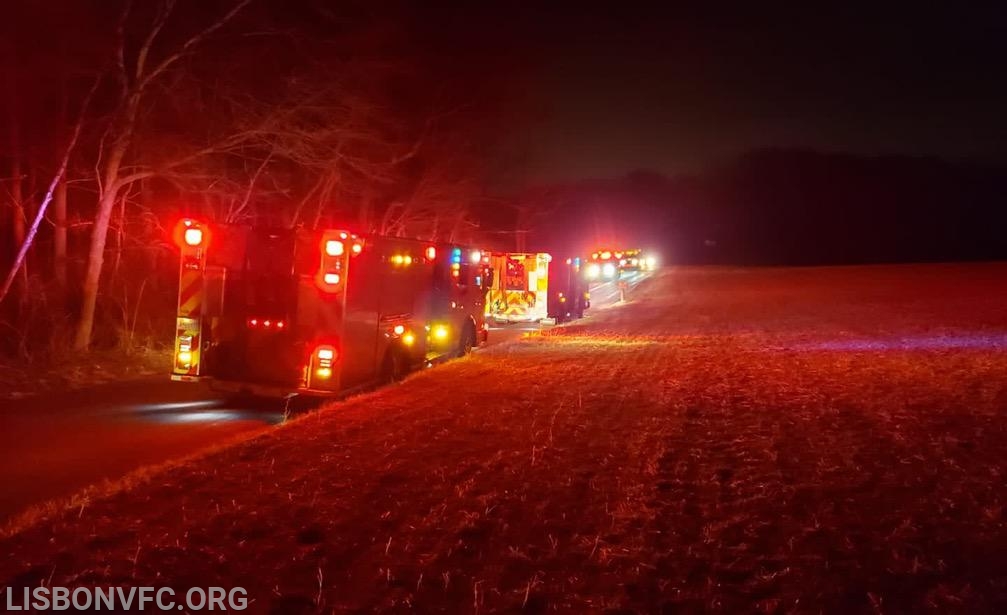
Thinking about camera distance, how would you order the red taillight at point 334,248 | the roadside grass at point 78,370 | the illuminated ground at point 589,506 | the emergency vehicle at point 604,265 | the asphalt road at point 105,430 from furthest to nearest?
the emergency vehicle at point 604,265 → the roadside grass at point 78,370 → the red taillight at point 334,248 → the asphalt road at point 105,430 → the illuminated ground at point 589,506

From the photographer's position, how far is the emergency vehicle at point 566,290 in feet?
90.4

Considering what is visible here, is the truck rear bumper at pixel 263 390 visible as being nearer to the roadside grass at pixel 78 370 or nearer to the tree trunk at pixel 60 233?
the roadside grass at pixel 78 370

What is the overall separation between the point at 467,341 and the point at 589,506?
39.2 ft

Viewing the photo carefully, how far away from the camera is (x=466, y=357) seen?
17.7 metres

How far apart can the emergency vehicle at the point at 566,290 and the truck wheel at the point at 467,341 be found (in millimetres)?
8951

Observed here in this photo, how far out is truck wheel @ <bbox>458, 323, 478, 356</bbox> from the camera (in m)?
18.0

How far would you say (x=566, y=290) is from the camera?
28.4 meters

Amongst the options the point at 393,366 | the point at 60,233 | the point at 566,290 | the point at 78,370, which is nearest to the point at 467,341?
the point at 393,366

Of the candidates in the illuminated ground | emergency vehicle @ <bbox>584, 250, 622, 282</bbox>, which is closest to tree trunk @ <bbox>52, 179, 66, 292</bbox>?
the illuminated ground

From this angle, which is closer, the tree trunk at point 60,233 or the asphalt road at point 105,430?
the asphalt road at point 105,430

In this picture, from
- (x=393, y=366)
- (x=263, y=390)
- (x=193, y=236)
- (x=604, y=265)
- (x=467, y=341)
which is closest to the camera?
(x=263, y=390)

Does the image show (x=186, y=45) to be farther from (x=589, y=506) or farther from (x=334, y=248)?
(x=589, y=506)

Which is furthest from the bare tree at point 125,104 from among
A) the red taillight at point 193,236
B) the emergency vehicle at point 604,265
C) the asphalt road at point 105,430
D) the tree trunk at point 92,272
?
the emergency vehicle at point 604,265

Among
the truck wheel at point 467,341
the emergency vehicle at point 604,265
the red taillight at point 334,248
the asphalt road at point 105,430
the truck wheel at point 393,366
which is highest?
the emergency vehicle at point 604,265
